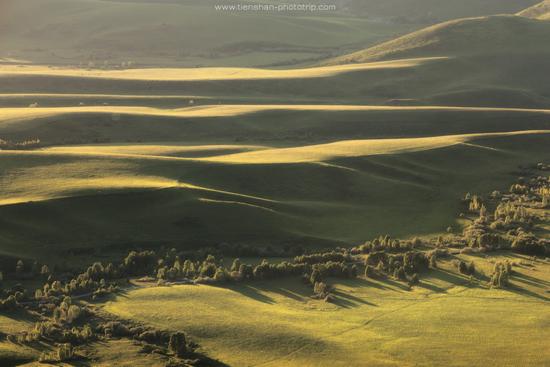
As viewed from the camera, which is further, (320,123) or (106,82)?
(106,82)

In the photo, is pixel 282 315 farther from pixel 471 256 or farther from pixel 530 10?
pixel 530 10

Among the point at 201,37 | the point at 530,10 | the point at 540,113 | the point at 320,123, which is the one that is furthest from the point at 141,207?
the point at 530,10

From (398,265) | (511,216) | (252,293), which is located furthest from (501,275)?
(511,216)

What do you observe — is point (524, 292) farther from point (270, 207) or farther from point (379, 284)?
point (270, 207)

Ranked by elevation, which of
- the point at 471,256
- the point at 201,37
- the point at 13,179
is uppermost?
the point at 201,37

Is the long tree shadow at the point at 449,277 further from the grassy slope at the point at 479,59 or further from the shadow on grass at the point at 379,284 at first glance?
the grassy slope at the point at 479,59

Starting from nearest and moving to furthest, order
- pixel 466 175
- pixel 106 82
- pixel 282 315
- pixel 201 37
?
pixel 282 315, pixel 466 175, pixel 106 82, pixel 201 37

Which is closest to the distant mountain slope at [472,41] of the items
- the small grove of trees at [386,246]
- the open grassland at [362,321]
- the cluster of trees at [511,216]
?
the cluster of trees at [511,216]
